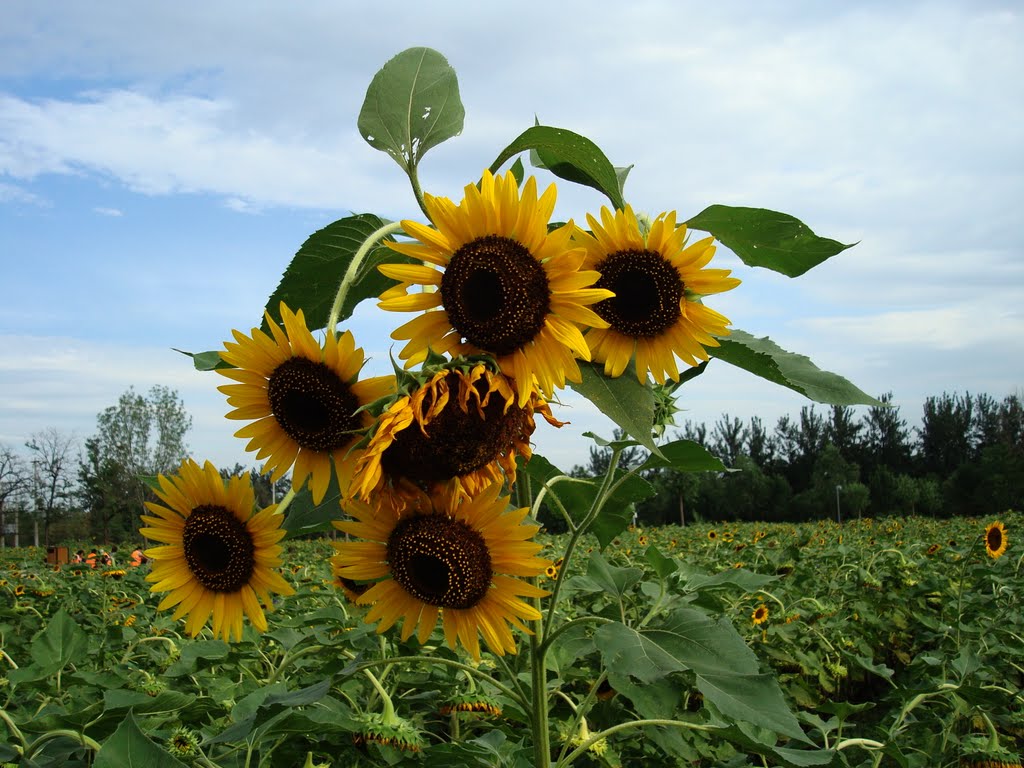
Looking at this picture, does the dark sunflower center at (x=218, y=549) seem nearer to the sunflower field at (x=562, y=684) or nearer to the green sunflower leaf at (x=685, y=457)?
the sunflower field at (x=562, y=684)

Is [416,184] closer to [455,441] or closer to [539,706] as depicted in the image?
[455,441]

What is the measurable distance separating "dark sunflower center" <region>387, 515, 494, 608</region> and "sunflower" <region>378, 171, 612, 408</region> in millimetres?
227

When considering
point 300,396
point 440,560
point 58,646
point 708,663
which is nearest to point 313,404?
point 300,396

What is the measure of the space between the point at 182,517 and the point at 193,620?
152mm

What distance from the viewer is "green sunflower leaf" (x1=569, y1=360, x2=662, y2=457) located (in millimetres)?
911

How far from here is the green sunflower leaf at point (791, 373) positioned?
989 millimetres

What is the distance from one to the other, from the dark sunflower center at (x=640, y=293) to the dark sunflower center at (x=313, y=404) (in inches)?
12.9

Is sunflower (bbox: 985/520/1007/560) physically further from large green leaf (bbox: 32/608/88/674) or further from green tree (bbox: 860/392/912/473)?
green tree (bbox: 860/392/912/473)

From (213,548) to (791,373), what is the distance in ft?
2.68

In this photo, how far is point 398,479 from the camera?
98cm

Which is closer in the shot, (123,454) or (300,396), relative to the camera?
(300,396)

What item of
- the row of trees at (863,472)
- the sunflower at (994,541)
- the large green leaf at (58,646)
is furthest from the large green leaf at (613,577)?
the row of trees at (863,472)

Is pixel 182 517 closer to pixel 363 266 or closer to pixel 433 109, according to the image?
pixel 363 266

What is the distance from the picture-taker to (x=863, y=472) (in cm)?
4228
